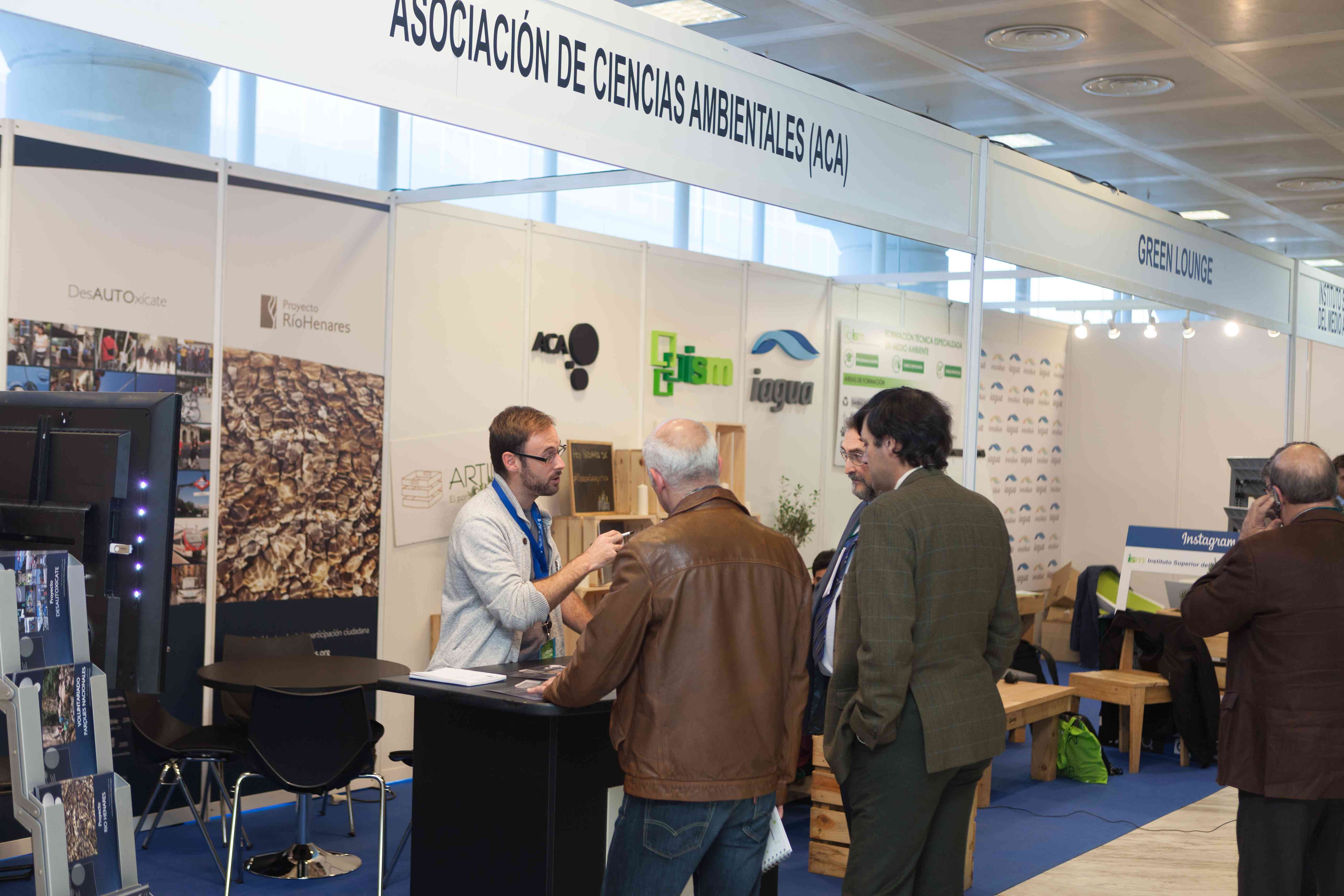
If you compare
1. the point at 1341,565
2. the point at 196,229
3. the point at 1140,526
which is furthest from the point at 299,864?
the point at 1140,526

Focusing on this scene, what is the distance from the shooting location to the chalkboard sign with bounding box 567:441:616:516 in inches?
268

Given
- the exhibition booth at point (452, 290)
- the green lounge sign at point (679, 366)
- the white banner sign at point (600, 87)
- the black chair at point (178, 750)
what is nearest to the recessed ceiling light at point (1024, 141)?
the exhibition booth at point (452, 290)

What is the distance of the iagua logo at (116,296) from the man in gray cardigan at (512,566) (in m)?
1.99

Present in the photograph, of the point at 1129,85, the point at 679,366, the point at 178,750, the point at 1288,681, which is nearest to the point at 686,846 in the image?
the point at 1288,681

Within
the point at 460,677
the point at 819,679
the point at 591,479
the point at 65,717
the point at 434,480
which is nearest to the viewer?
the point at 65,717

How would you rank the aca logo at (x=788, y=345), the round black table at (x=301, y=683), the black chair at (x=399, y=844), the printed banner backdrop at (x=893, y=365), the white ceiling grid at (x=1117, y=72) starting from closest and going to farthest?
the black chair at (x=399, y=844), the round black table at (x=301, y=683), the white ceiling grid at (x=1117, y=72), the aca logo at (x=788, y=345), the printed banner backdrop at (x=893, y=365)

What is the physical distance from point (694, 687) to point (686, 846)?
1.18 ft

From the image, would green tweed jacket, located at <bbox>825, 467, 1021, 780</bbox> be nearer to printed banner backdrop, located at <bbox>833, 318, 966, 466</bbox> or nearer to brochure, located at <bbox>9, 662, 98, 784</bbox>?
brochure, located at <bbox>9, 662, 98, 784</bbox>

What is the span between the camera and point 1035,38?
211 inches

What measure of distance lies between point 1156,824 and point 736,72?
4.28 meters

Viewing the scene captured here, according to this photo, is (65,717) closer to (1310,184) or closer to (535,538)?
(535,538)

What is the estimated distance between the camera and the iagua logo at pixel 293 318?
5.63 meters

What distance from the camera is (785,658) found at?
2.89 metres

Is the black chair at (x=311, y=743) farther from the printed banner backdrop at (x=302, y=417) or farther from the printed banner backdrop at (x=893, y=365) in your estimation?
the printed banner backdrop at (x=893, y=365)
